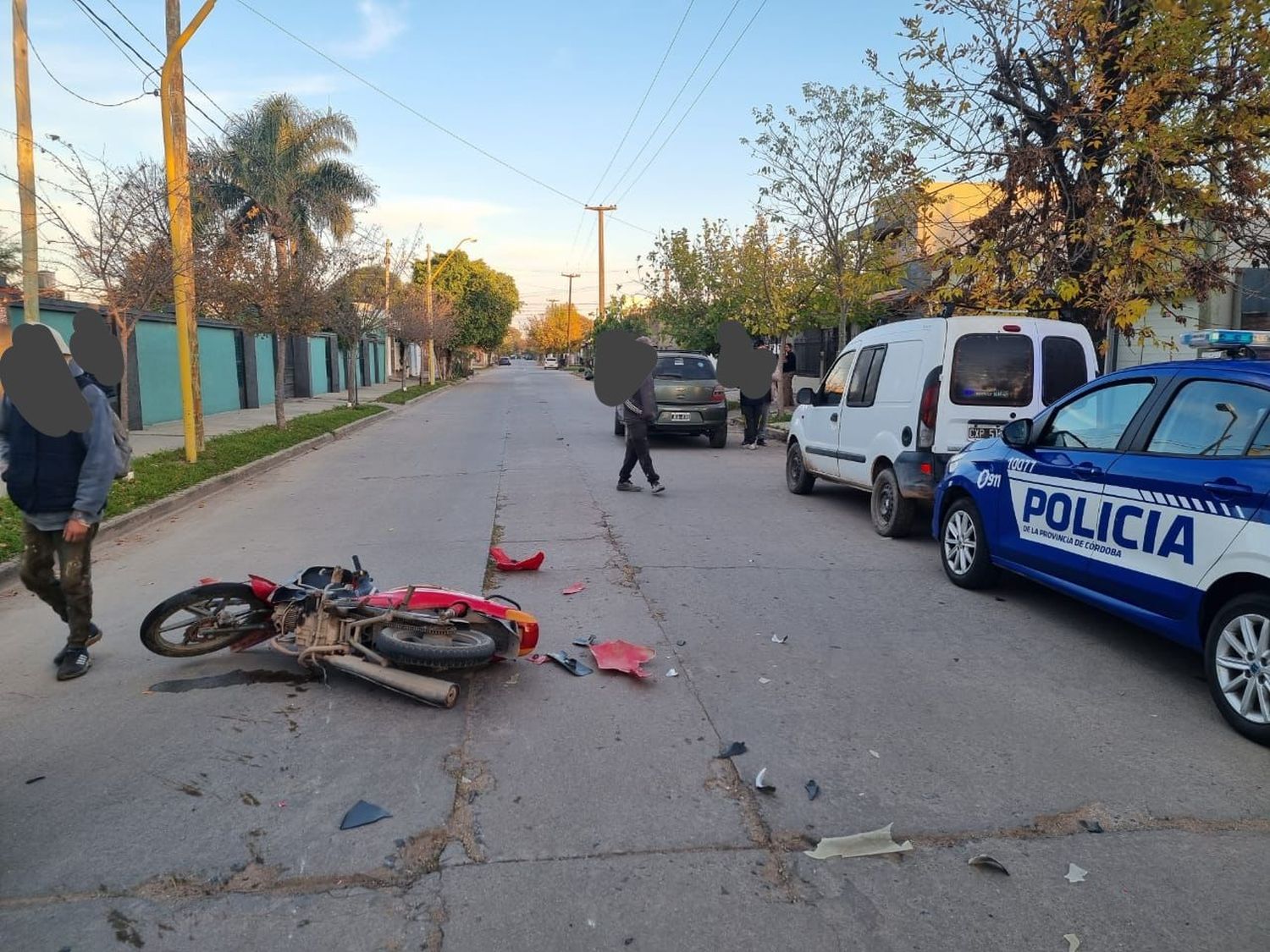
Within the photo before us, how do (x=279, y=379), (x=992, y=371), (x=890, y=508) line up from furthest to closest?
1. (x=279, y=379)
2. (x=890, y=508)
3. (x=992, y=371)

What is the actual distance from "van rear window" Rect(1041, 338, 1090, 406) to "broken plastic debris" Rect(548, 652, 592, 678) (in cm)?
492

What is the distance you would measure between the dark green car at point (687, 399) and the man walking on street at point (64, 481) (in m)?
11.3

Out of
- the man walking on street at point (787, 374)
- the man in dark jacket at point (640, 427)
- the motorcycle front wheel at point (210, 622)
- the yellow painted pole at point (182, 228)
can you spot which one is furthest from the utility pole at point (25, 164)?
the man walking on street at point (787, 374)

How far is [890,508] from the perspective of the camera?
8.59 metres

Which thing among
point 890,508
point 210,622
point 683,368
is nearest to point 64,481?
point 210,622

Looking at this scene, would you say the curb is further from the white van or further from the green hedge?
the white van

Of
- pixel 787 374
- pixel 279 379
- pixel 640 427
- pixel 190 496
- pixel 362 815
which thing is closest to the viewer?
pixel 362 815

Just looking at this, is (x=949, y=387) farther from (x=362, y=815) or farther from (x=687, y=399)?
(x=687, y=399)

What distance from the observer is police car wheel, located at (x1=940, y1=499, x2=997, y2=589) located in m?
6.51

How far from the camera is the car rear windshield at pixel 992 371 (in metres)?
7.72

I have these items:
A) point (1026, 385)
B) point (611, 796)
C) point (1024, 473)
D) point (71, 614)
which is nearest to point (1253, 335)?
point (1024, 473)

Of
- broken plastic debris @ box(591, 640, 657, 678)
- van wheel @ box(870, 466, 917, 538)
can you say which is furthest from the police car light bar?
broken plastic debris @ box(591, 640, 657, 678)

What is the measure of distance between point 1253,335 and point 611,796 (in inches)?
174

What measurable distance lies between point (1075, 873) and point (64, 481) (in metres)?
4.97
